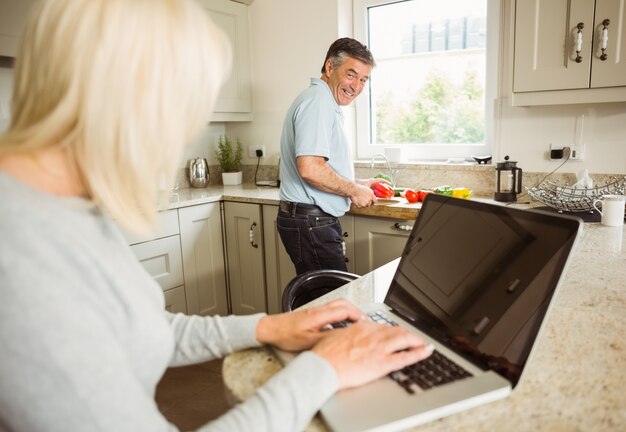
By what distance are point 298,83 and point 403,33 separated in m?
0.73

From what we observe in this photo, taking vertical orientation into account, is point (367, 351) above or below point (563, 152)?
below

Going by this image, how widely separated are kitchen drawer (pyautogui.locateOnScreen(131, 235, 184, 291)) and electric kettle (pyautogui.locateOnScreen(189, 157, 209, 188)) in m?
0.71

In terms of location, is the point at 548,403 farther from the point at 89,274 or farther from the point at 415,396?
the point at 89,274

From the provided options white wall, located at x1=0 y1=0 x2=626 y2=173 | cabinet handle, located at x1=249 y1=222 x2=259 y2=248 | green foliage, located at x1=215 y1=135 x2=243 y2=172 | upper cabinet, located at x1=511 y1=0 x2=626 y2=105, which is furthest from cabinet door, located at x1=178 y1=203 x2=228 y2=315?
upper cabinet, located at x1=511 y1=0 x2=626 y2=105

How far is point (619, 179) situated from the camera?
2.24m

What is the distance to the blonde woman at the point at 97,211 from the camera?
50 cm

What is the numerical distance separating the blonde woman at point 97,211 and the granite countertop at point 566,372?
5.7 inches

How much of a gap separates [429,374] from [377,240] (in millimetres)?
1647

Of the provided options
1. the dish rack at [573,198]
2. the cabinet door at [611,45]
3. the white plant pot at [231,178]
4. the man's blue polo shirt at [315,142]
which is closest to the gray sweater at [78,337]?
the man's blue polo shirt at [315,142]

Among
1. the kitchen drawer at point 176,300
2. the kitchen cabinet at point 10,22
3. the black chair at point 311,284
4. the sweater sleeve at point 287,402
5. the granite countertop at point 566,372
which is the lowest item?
the kitchen drawer at point 176,300

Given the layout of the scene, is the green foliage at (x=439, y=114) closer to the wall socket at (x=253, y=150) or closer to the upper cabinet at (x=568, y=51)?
the upper cabinet at (x=568, y=51)

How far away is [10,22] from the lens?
230 cm

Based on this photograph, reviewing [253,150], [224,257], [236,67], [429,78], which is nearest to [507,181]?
[429,78]

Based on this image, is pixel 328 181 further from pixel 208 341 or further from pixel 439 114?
pixel 208 341
